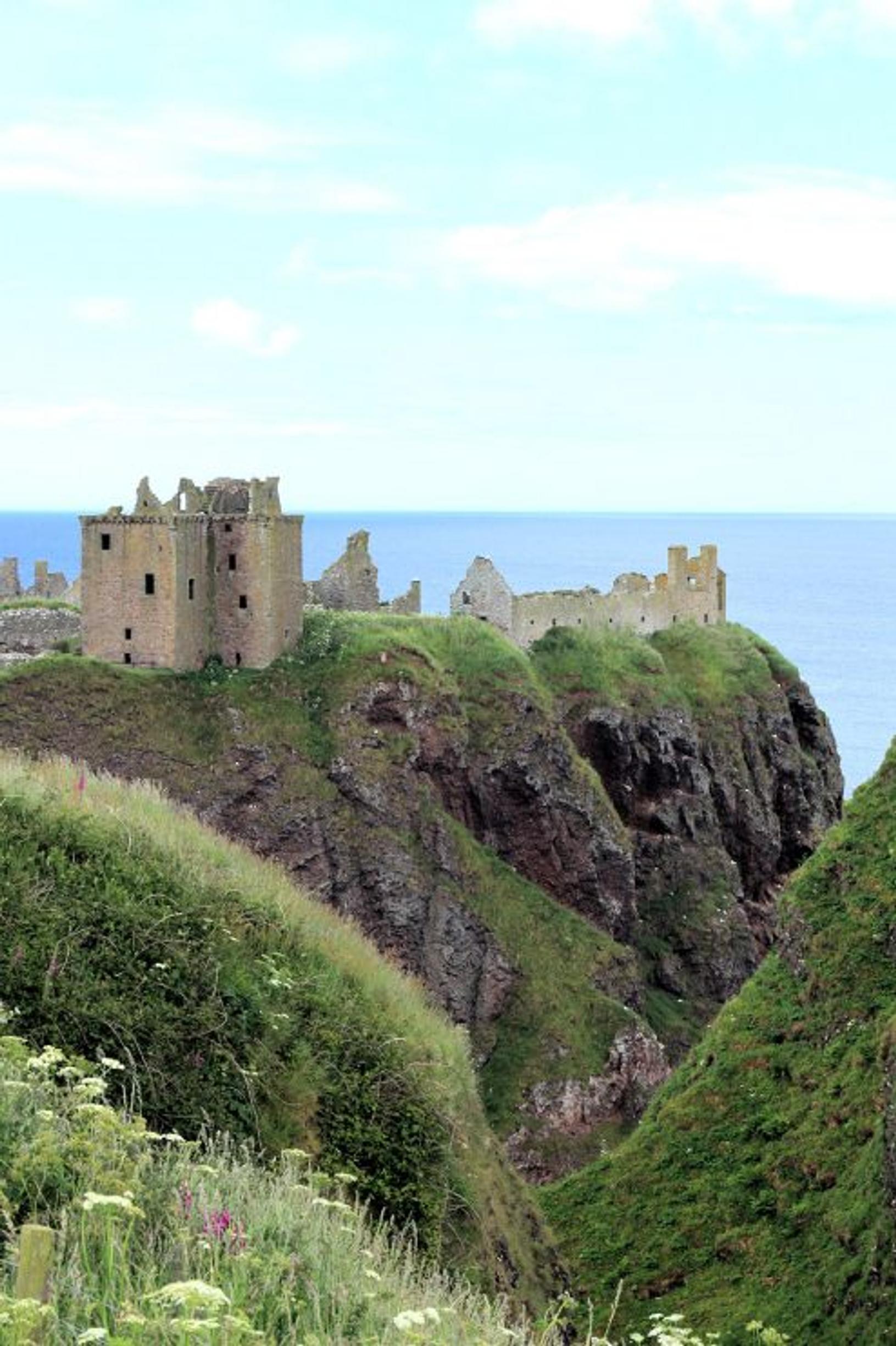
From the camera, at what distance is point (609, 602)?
89500 millimetres

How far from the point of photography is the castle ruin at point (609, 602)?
83.9 m

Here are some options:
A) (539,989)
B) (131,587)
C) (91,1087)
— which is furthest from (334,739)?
(91,1087)

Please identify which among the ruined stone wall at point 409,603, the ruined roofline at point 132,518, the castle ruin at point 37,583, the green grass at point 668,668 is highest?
the ruined roofline at point 132,518

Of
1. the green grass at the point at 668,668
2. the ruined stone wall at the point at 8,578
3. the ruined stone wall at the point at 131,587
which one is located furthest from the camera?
the ruined stone wall at the point at 8,578

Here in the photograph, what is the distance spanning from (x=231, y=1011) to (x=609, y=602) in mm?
70329

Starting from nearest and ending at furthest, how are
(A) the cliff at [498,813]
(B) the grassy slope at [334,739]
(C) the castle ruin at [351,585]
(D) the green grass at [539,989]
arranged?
1. (D) the green grass at [539,989]
2. (B) the grassy slope at [334,739]
3. (A) the cliff at [498,813]
4. (C) the castle ruin at [351,585]

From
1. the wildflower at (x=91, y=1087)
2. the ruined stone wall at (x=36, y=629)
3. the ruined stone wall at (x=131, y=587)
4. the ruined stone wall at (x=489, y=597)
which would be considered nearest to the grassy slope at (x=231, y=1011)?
the wildflower at (x=91, y=1087)

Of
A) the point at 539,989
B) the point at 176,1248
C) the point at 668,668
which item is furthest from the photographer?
the point at 668,668

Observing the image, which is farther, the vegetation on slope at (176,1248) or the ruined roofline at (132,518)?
the ruined roofline at (132,518)

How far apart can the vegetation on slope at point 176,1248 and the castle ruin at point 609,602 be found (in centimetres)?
6724

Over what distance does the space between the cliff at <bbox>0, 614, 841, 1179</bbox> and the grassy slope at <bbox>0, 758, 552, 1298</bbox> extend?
3762 cm

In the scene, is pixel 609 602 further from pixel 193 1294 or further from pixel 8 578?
pixel 193 1294

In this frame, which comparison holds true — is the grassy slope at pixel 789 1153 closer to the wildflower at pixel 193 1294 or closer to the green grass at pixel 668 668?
the wildflower at pixel 193 1294

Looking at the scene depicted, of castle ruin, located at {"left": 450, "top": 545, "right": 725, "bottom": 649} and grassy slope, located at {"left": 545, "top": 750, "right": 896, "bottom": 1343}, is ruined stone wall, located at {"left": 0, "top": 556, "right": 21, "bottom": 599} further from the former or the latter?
grassy slope, located at {"left": 545, "top": 750, "right": 896, "bottom": 1343}
